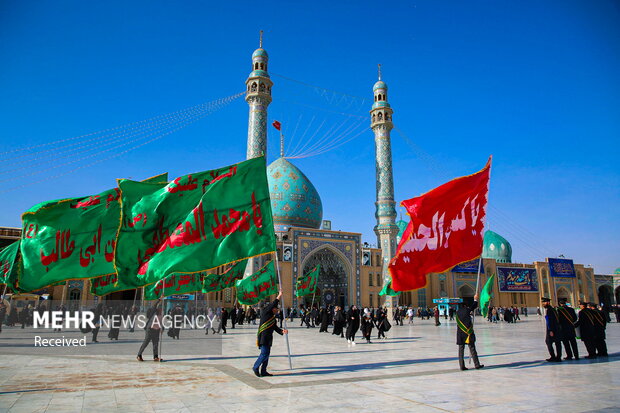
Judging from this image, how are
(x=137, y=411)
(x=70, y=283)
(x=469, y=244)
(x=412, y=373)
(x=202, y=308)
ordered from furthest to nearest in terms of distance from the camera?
(x=70, y=283) < (x=202, y=308) < (x=469, y=244) < (x=412, y=373) < (x=137, y=411)

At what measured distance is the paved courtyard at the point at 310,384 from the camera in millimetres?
5227

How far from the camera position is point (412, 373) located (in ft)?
Result: 25.1

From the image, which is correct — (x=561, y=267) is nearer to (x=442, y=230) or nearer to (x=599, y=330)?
(x=599, y=330)

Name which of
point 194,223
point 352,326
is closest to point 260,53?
point 352,326

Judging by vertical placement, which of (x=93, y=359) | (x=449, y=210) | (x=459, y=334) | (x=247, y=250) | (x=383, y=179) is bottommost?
(x=93, y=359)

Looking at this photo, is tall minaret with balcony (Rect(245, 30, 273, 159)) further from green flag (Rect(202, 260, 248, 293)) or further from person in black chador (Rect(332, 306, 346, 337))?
person in black chador (Rect(332, 306, 346, 337))

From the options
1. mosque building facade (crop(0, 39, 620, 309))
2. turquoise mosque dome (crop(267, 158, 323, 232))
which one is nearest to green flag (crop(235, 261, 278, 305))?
mosque building facade (crop(0, 39, 620, 309))

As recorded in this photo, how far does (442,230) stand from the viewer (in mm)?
9039

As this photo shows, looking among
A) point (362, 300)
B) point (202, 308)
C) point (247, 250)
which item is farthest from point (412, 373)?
point (362, 300)

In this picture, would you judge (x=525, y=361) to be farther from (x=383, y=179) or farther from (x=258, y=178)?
(x=383, y=179)

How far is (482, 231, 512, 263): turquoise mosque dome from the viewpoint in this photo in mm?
56500

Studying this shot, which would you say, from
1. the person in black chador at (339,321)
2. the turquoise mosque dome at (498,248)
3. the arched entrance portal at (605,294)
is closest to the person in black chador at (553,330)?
the person in black chador at (339,321)

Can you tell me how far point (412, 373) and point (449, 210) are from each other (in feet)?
11.2

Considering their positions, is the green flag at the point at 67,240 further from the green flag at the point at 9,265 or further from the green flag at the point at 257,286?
the green flag at the point at 257,286
